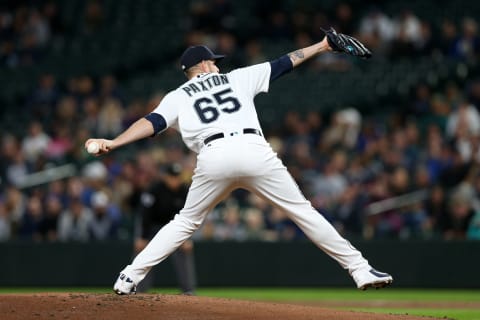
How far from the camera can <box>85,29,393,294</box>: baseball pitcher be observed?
23.4 ft

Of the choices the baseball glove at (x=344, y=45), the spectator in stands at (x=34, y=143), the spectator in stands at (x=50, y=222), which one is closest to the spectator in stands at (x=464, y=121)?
the spectator in stands at (x=50, y=222)

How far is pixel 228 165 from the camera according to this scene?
7086 mm

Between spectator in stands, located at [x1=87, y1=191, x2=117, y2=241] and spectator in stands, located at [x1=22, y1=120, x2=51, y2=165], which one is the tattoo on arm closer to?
spectator in stands, located at [x1=87, y1=191, x2=117, y2=241]

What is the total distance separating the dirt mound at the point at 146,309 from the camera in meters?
6.81

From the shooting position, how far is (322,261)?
14.8 metres

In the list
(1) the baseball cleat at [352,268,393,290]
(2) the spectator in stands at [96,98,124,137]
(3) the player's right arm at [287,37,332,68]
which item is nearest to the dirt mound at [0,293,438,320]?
(1) the baseball cleat at [352,268,393,290]

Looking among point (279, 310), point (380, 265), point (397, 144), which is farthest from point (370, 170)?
point (279, 310)

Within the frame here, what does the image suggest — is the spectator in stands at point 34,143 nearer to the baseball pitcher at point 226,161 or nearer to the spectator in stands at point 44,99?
the spectator in stands at point 44,99

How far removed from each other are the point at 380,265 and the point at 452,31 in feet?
16.3

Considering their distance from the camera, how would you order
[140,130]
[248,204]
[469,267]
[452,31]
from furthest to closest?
[452,31] < [248,204] < [469,267] < [140,130]

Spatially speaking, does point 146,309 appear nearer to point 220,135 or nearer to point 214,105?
point 220,135

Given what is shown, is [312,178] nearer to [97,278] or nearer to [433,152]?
[433,152]

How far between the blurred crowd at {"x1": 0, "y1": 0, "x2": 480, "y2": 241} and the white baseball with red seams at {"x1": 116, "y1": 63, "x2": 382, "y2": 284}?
5.12 meters

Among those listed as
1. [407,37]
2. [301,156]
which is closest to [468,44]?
[407,37]
